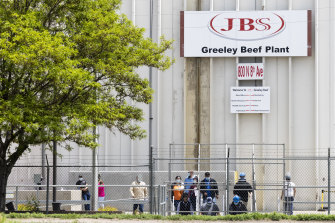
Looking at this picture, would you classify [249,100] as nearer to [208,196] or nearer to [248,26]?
[248,26]

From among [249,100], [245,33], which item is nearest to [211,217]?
[249,100]

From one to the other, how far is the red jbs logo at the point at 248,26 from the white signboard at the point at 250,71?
1303 millimetres

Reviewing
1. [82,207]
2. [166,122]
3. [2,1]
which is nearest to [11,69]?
[2,1]

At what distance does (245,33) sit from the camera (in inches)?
1483

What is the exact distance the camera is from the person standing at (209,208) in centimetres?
2452

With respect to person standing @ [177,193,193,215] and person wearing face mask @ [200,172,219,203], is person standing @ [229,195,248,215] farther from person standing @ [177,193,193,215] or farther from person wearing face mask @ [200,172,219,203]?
person standing @ [177,193,193,215]

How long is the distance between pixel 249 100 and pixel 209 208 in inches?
512

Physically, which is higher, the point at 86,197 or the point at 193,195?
the point at 193,195

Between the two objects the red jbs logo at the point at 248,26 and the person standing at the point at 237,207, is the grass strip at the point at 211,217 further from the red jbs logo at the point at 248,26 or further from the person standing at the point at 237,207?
the red jbs logo at the point at 248,26

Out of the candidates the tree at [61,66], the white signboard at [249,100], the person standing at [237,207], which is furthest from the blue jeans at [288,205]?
the white signboard at [249,100]

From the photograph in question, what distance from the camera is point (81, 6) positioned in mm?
23453

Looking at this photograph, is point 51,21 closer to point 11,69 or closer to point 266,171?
point 11,69

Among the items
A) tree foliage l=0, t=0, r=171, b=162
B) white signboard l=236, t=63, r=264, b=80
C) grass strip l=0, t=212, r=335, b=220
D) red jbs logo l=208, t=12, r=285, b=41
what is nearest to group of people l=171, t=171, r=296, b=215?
grass strip l=0, t=212, r=335, b=220

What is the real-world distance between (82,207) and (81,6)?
9.71 m
